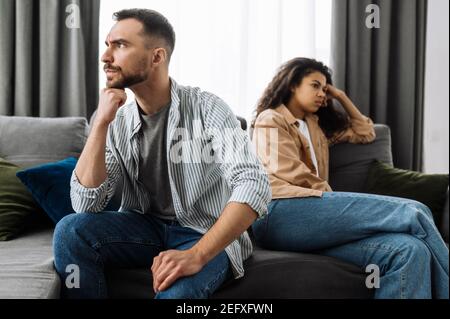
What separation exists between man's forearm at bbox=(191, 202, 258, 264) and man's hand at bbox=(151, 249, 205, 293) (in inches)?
0.7

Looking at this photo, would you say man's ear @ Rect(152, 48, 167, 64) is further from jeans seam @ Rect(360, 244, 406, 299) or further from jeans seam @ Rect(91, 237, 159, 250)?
jeans seam @ Rect(360, 244, 406, 299)

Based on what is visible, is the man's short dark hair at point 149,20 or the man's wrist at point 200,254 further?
the man's short dark hair at point 149,20

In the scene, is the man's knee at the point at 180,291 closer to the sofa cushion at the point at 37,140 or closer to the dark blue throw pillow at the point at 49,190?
the dark blue throw pillow at the point at 49,190

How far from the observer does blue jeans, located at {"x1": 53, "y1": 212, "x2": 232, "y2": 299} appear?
1.20 meters

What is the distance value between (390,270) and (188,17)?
158 centimetres

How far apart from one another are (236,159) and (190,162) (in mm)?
151

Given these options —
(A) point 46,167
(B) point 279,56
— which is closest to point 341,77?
(B) point 279,56

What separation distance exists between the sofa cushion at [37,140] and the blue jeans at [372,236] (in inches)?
32.8

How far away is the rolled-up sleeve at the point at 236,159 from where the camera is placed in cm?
116

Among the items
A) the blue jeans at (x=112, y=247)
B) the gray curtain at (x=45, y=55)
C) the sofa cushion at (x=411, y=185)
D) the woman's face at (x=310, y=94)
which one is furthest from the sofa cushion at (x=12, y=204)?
the sofa cushion at (x=411, y=185)

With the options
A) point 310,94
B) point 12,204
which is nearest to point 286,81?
point 310,94

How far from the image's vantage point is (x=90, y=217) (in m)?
1.25

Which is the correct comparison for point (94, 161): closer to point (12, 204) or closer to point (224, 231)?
point (224, 231)

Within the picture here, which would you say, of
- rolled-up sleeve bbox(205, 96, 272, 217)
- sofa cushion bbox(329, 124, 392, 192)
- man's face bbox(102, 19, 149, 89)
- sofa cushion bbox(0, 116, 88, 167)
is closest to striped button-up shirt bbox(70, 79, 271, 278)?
rolled-up sleeve bbox(205, 96, 272, 217)
